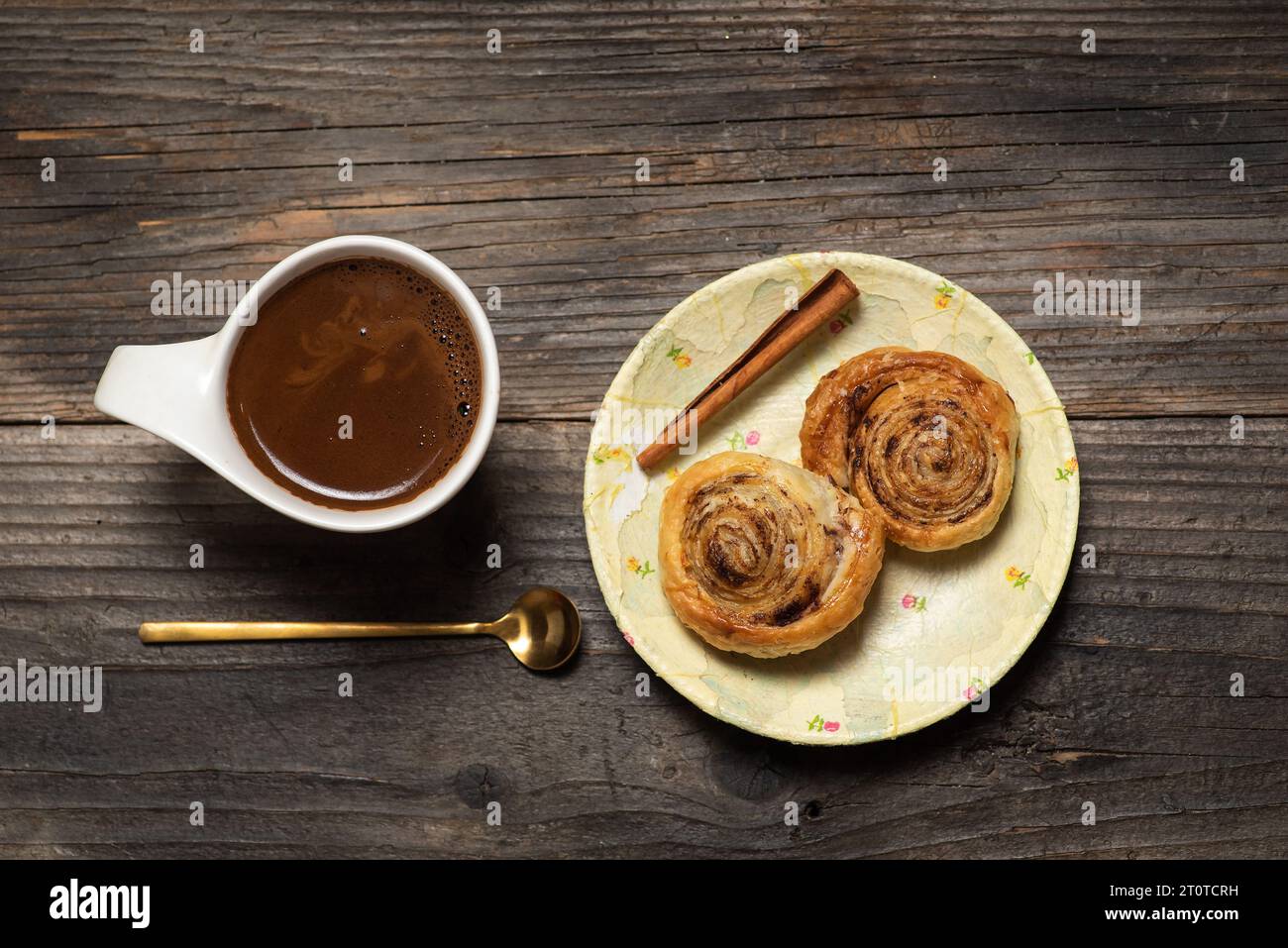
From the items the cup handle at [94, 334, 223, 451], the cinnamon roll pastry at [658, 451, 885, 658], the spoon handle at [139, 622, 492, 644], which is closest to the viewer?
the cup handle at [94, 334, 223, 451]

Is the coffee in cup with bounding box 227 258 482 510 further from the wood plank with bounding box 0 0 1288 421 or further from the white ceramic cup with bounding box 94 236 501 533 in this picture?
the wood plank with bounding box 0 0 1288 421

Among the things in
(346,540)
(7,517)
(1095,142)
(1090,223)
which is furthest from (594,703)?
(1095,142)

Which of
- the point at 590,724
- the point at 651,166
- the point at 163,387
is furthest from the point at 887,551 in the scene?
the point at 163,387

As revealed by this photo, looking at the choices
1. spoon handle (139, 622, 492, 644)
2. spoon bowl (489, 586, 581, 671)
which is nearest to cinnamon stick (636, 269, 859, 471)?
spoon bowl (489, 586, 581, 671)

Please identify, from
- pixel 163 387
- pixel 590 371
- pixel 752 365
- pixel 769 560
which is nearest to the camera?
pixel 163 387

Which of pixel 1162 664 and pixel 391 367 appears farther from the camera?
pixel 1162 664

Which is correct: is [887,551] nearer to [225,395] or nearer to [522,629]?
[522,629]
